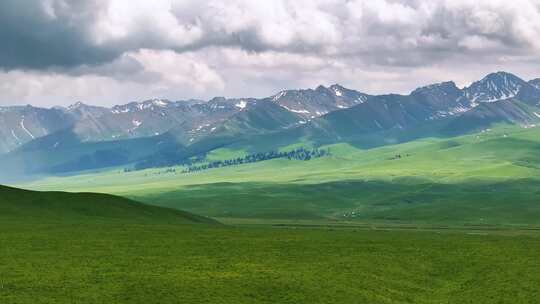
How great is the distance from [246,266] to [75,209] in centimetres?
8272

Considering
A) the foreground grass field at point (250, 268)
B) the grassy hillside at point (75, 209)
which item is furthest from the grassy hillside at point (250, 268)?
the grassy hillside at point (75, 209)

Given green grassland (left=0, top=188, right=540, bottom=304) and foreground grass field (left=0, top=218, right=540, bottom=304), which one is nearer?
foreground grass field (left=0, top=218, right=540, bottom=304)

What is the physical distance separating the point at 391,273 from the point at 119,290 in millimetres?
35439

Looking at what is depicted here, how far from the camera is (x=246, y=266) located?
92125 millimetres

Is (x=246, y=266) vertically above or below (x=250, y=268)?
above

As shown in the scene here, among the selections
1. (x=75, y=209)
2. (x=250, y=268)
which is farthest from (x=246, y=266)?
(x=75, y=209)

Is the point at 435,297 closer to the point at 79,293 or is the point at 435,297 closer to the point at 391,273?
the point at 391,273

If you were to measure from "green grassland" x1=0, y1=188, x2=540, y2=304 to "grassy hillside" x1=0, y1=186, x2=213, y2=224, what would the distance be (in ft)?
36.2

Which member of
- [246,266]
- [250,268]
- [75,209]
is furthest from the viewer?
[75,209]

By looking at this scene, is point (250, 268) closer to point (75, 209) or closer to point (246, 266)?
point (246, 266)

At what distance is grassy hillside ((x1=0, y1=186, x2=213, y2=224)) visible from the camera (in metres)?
151

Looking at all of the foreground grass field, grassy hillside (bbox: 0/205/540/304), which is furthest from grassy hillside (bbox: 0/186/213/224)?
the foreground grass field

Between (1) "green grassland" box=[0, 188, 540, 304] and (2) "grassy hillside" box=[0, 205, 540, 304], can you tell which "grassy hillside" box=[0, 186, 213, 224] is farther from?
(2) "grassy hillside" box=[0, 205, 540, 304]

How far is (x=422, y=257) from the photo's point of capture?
→ 10675 centimetres
